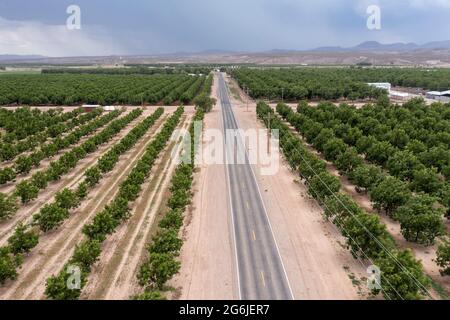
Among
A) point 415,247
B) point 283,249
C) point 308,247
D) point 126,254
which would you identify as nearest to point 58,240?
point 126,254

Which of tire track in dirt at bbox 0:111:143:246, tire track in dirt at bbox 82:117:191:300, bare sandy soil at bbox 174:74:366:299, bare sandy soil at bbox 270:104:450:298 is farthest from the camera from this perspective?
tire track in dirt at bbox 0:111:143:246

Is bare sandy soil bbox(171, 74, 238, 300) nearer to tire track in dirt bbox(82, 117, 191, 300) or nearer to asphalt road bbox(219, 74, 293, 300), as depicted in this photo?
asphalt road bbox(219, 74, 293, 300)

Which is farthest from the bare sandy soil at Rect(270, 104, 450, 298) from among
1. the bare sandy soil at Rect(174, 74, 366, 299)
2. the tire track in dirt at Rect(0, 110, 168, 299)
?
the tire track in dirt at Rect(0, 110, 168, 299)

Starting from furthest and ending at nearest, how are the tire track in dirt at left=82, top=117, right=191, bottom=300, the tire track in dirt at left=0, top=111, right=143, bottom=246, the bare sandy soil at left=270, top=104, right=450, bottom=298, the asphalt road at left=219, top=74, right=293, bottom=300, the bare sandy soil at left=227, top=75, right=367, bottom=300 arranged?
the tire track in dirt at left=0, top=111, right=143, bottom=246
the bare sandy soil at left=270, top=104, right=450, bottom=298
the bare sandy soil at left=227, top=75, right=367, bottom=300
the tire track in dirt at left=82, top=117, right=191, bottom=300
the asphalt road at left=219, top=74, right=293, bottom=300

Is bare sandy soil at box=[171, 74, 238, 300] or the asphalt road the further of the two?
bare sandy soil at box=[171, 74, 238, 300]

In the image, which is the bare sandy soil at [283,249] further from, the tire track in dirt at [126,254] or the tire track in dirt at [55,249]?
the tire track in dirt at [55,249]

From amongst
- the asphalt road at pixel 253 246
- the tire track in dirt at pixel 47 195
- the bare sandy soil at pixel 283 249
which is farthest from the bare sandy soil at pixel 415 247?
the tire track in dirt at pixel 47 195

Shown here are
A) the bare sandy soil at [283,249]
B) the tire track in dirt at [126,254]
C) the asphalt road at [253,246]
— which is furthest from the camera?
the bare sandy soil at [283,249]
